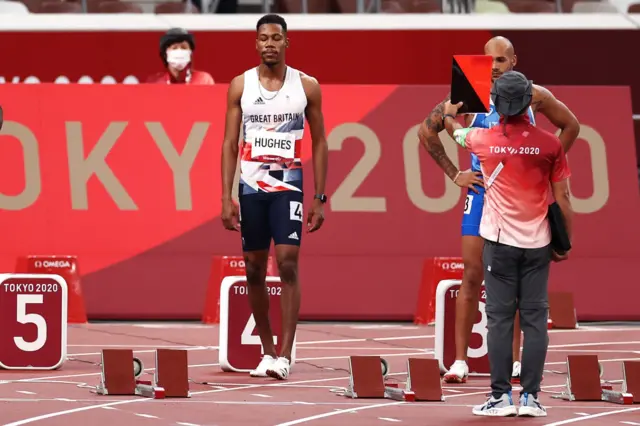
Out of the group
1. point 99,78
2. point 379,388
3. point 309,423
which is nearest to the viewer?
point 309,423

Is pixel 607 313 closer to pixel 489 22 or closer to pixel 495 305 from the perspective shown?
pixel 489 22

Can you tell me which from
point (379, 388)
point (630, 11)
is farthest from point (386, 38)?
point (379, 388)

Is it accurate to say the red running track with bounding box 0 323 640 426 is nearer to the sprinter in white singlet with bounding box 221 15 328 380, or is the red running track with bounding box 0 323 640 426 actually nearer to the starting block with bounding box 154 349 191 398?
the starting block with bounding box 154 349 191 398

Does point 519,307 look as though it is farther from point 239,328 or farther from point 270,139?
point 239,328

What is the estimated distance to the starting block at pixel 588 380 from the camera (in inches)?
363

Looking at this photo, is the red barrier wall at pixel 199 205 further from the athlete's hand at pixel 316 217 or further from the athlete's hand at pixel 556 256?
the athlete's hand at pixel 556 256

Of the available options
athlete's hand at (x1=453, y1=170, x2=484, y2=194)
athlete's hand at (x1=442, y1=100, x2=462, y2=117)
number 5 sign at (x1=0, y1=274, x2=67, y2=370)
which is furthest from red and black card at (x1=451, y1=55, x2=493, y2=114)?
number 5 sign at (x1=0, y1=274, x2=67, y2=370)

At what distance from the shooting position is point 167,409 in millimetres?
8508

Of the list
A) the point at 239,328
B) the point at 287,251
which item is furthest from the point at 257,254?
the point at 239,328

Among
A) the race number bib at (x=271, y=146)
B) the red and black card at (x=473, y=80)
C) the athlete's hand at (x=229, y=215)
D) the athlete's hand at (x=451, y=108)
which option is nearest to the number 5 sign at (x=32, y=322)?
the athlete's hand at (x=229, y=215)

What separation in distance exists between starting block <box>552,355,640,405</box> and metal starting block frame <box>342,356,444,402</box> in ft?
2.53

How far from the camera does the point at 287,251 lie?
1016 centimetres

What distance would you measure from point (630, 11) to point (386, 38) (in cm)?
319

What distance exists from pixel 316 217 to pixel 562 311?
14.6ft
